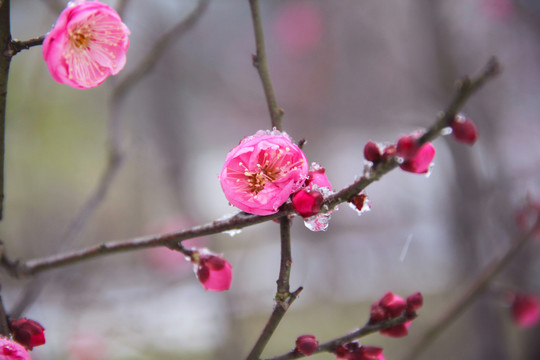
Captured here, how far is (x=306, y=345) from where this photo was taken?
74 centimetres

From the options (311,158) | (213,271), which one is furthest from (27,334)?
(311,158)

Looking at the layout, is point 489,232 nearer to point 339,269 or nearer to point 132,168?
point 339,269

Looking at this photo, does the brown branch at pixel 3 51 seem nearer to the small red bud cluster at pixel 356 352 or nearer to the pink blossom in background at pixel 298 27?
the small red bud cluster at pixel 356 352

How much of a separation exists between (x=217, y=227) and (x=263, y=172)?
0.14 meters

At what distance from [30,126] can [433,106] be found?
291 centimetres

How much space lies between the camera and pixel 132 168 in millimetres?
5211

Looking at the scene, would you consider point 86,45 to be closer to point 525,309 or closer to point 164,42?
point 164,42

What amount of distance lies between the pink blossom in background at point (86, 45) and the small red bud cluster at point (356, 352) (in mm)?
645

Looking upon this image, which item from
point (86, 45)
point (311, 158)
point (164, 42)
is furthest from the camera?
point (311, 158)

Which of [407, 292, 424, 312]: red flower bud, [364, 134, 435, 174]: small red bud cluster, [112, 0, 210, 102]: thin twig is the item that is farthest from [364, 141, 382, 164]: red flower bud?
[112, 0, 210, 102]: thin twig

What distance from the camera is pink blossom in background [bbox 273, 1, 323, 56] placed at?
457 cm

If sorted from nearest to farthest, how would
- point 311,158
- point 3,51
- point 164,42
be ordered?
point 3,51 < point 164,42 < point 311,158

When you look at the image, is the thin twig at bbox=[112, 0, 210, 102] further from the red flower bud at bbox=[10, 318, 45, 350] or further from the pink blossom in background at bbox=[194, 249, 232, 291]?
the red flower bud at bbox=[10, 318, 45, 350]

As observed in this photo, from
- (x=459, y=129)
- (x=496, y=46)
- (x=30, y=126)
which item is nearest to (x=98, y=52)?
(x=459, y=129)
